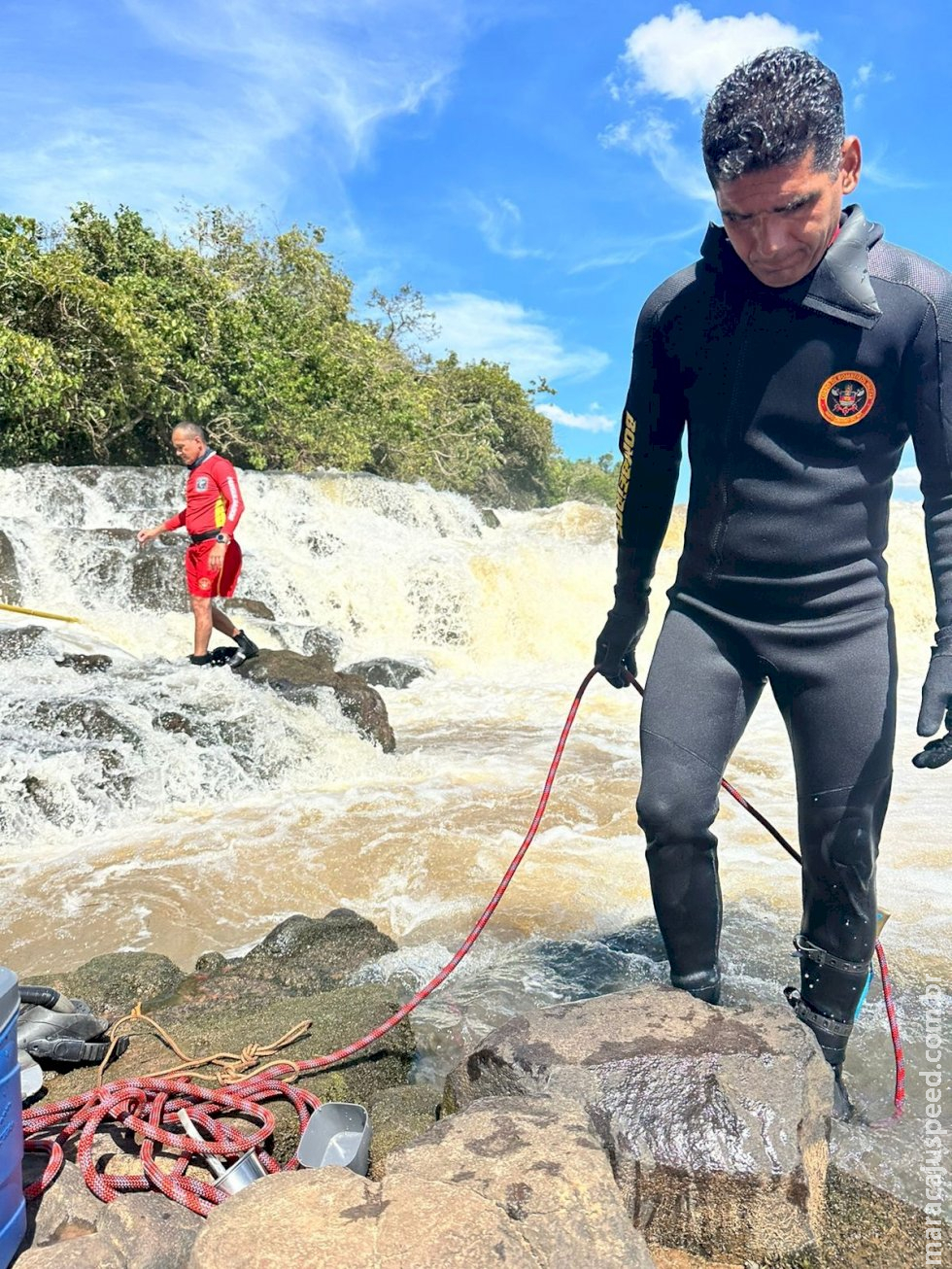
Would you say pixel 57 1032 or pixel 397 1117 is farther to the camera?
pixel 57 1032

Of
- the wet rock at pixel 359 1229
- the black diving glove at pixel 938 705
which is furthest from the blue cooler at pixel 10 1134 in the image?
the black diving glove at pixel 938 705

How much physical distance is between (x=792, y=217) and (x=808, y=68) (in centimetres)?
28

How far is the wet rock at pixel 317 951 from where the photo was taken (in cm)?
344

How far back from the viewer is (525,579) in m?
14.7

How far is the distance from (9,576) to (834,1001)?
449 inches

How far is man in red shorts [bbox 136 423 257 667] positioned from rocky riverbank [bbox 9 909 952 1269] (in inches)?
237

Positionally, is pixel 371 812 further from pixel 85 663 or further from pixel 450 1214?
pixel 450 1214

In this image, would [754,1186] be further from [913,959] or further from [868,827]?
[913,959]

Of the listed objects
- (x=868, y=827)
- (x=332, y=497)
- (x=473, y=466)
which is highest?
(x=473, y=466)

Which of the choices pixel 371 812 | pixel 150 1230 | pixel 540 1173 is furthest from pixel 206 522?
pixel 540 1173

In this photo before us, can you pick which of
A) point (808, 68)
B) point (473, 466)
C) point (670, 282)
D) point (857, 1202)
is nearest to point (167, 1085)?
point (857, 1202)

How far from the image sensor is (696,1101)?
189 cm

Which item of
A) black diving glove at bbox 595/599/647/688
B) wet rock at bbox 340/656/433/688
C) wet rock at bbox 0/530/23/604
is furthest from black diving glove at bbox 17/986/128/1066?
wet rock at bbox 0/530/23/604

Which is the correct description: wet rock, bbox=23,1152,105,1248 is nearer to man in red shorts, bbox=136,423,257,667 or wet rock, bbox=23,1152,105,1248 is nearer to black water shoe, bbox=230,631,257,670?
man in red shorts, bbox=136,423,257,667
